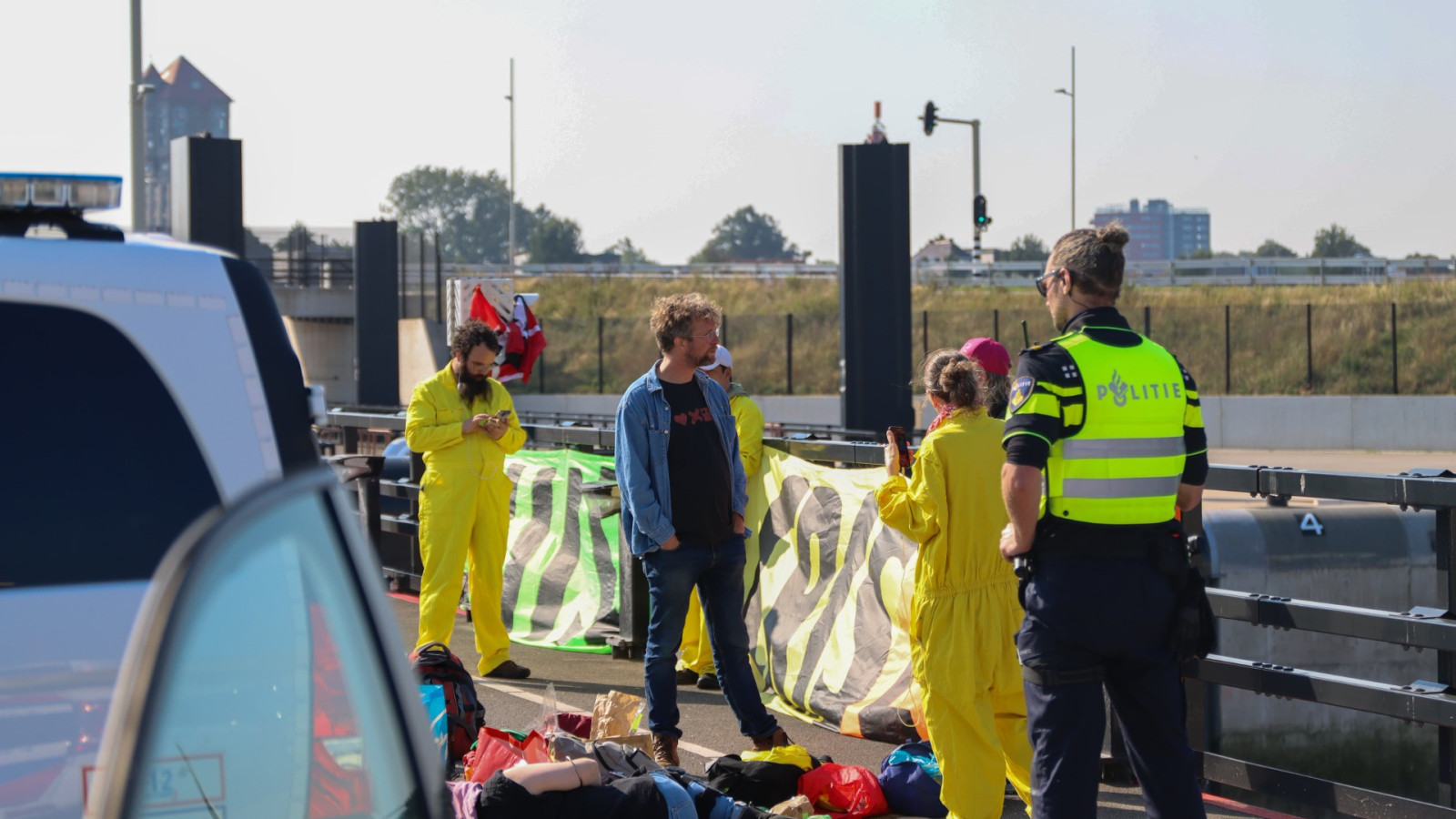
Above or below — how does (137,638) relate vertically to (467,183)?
below

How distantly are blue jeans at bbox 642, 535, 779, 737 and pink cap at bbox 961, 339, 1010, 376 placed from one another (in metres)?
1.34

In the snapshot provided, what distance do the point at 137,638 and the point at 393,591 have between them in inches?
400

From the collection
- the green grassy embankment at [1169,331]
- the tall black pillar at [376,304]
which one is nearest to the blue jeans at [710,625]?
the tall black pillar at [376,304]

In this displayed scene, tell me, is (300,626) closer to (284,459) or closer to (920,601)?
(284,459)

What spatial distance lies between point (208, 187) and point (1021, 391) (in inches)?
479

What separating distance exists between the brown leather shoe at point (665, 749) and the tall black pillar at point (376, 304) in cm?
2094

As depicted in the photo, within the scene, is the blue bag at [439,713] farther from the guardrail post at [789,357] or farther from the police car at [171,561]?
the guardrail post at [789,357]

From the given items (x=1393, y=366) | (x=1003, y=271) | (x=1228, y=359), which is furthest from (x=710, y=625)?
(x=1003, y=271)

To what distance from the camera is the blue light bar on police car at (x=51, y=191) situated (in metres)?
2.33

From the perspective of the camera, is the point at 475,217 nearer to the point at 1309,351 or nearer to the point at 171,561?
the point at 1309,351

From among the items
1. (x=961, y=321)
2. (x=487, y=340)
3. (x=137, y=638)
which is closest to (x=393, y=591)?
(x=487, y=340)

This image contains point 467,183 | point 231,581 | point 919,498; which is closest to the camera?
point 231,581

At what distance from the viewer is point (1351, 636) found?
197 inches

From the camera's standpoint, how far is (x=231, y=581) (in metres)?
1.65
